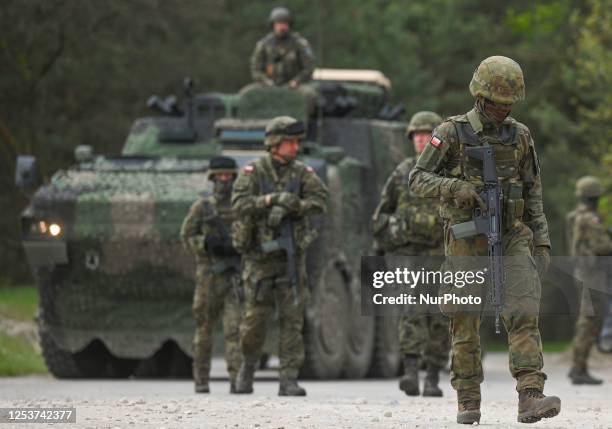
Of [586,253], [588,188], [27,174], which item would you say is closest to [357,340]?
[586,253]

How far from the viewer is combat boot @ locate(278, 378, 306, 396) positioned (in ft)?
49.2

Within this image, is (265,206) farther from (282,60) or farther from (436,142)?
(282,60)

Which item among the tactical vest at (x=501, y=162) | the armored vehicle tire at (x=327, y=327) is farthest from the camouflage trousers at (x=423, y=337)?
the tactical vest at (x=501, y=162)

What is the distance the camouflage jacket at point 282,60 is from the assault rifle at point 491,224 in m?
9.45

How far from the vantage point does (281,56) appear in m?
20.8

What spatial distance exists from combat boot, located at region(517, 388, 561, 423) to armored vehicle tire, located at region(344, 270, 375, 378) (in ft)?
26.0

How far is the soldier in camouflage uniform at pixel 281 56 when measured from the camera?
813 inches

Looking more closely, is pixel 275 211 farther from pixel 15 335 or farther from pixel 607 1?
pixel 607 1

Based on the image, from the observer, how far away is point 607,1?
Answer: 3052 cm

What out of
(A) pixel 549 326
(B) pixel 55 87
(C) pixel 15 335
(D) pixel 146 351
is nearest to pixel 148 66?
(B) pixel 55 87

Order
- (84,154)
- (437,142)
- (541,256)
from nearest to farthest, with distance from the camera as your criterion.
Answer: (437,142) < (541,256) < (84,154)

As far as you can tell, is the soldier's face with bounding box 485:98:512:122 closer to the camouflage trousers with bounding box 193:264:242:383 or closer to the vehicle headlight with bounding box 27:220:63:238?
the camouflage trousers with bounding box 193:264:242:383

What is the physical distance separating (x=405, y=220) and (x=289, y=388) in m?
1.64

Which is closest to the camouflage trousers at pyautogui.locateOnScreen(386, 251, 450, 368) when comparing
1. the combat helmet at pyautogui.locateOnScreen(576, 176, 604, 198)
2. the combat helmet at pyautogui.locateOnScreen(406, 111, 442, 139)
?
the combat helmet at pyautogui.locateOnScreen(406, 111, 442, 139)
